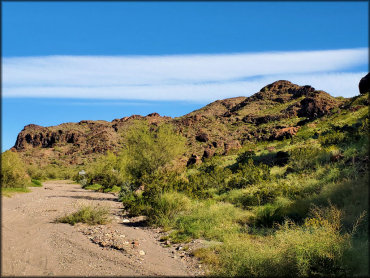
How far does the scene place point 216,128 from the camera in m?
74.9

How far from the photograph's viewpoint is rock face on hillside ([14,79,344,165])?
59656 millimetres

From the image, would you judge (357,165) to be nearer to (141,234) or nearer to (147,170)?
(141,234)

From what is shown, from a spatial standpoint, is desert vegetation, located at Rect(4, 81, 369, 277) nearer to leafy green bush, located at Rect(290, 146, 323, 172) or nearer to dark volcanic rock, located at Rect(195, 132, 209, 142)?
leafy green bush, located at Rect(290, 146, 323, 172)

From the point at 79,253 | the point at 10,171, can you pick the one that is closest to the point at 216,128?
the point at 10,171

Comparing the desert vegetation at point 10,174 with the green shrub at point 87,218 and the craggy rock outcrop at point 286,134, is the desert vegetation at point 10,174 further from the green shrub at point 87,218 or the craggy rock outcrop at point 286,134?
the craggy rock outcrop at point 286,134

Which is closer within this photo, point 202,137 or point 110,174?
point 110,174

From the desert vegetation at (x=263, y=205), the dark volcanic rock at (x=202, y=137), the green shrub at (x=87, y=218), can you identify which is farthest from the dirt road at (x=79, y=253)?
the dark volcanic rock at (x=202, y=137)

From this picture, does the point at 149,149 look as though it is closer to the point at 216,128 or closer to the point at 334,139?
the point at 334,139

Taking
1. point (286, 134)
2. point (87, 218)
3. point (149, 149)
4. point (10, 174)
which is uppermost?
point (149, 149)

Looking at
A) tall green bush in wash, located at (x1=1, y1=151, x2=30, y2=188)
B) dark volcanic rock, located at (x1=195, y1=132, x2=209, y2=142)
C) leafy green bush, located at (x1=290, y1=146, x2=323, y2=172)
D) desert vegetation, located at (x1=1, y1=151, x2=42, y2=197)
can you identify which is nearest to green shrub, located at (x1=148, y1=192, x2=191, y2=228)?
leafy green bush, located at (x1=290, y1=146, x2=323, y2=172)

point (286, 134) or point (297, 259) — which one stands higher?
point (286, 134)

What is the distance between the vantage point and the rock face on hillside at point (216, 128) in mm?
59656

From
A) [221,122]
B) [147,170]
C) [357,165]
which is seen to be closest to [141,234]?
[357,165]

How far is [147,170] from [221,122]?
201ft
